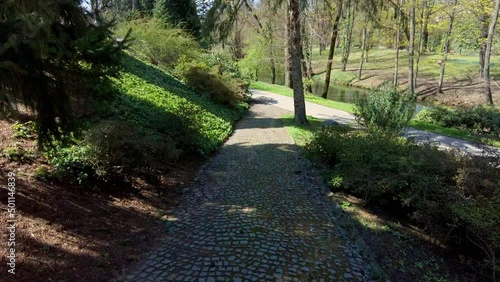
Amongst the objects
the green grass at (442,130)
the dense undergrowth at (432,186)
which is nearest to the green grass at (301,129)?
the dense undergrowth at (432,186)

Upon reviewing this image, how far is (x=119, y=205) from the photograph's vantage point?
5.22 m

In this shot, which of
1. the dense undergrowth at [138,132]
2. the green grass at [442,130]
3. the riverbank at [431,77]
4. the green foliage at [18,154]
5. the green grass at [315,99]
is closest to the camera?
the green foliage at [18,154]

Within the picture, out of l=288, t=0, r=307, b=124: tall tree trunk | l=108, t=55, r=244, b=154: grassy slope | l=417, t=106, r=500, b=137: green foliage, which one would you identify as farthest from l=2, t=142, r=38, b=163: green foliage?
l=417, t=106, r=500, b=137: green foliage

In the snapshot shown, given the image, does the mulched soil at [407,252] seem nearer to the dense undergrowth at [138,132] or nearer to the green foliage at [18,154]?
the dense undergrowth at [138,132]

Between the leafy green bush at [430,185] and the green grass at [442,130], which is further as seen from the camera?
the green grass at [442,130]

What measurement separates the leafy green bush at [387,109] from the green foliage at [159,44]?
13562 mm

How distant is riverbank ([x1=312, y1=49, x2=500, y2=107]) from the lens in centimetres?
2655

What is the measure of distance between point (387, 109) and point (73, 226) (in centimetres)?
909

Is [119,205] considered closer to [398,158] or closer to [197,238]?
[197,238]

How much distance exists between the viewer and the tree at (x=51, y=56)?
10.7 feet

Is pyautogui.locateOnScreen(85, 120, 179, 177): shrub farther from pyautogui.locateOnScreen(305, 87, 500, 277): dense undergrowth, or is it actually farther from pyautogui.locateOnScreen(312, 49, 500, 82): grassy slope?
pyautogui.locateOnScreen(312, 49, 500, 82): grassy slope

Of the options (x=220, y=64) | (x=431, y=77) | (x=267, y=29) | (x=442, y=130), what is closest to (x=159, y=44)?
(x=220, y=64)

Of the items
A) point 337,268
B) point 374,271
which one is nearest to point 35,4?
point 337,268

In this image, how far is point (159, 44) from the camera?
2138 cm
